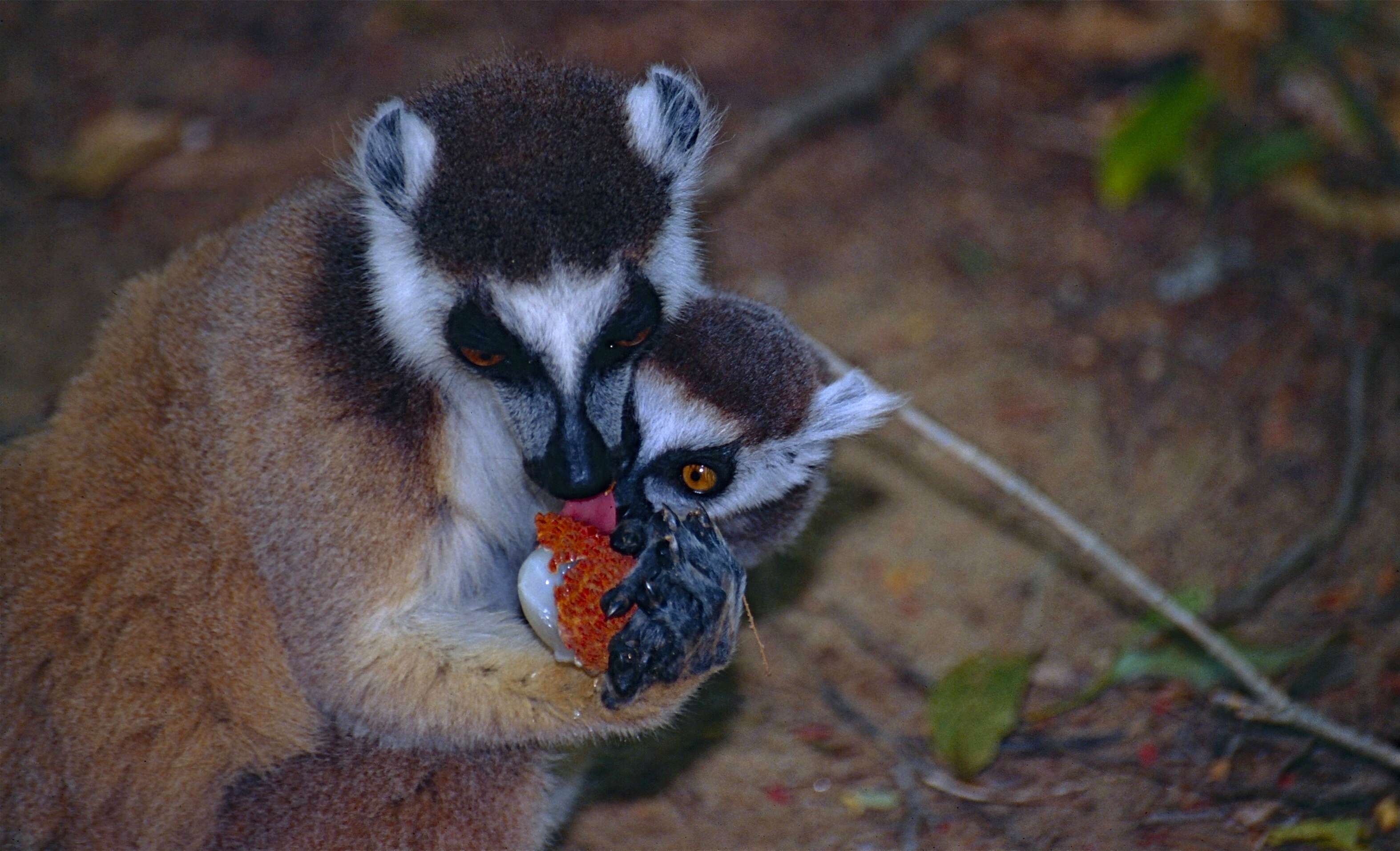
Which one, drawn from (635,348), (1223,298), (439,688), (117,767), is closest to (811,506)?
(635,348)

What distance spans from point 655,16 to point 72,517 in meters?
6.91

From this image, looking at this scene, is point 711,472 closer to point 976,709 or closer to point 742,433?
point 742,433

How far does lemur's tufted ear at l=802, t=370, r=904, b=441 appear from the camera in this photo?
4.70m

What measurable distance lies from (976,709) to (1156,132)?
15.0 feet

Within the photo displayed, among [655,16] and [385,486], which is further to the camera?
[655,16]

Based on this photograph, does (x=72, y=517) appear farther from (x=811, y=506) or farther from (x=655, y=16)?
(x=655, y=16)

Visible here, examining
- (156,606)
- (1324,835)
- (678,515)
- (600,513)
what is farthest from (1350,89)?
(156,606)

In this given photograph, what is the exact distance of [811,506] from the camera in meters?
5.15

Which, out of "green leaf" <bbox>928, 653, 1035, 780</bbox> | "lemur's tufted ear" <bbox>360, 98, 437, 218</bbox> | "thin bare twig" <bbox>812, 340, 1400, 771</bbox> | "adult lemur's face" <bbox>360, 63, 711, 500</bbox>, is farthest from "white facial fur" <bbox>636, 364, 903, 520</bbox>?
"green leaf" <bbox>928, 653, 1035, 780</bbox>

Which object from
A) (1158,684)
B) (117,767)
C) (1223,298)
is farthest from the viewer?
(1223,298)

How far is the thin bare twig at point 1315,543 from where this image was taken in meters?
5.86

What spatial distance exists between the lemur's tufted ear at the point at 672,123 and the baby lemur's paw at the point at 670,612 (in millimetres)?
1299

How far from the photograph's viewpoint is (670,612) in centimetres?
400

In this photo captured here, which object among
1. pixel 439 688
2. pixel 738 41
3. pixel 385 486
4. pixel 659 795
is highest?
pixel 385 486
